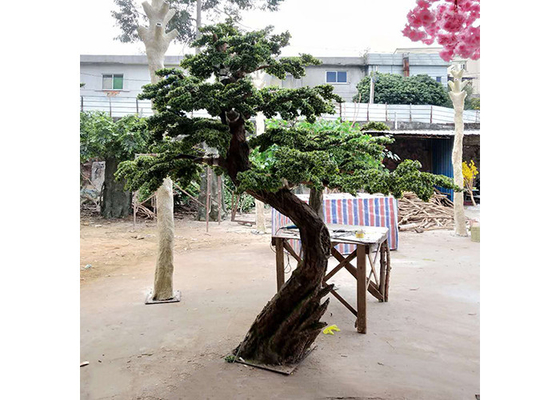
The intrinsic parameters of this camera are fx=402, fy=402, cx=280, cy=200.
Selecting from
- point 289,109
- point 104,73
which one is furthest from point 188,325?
point 104,73

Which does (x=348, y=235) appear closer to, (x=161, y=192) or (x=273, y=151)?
(x=273, y=151)

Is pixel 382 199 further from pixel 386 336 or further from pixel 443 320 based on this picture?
pixel 386 336

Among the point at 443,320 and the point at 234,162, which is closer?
the point at 234,162

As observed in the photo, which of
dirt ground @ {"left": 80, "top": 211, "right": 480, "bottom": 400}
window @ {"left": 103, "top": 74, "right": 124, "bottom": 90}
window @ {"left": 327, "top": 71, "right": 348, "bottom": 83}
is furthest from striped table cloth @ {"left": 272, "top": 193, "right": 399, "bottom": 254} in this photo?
window @ {"left": 103, "top": 74, "right": 124, "bottom": 90}

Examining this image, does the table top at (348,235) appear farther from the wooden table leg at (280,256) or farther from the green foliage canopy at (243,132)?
the green foliage canopy at (243,132)

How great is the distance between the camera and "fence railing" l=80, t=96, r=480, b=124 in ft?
45.9

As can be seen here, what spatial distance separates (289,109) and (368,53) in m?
17.0

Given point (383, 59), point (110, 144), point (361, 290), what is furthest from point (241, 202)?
point (383, 59)

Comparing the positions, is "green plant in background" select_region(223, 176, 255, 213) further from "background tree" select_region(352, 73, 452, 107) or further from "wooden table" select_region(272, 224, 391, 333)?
"wooden table" select_region(272, 224, 391, 333)

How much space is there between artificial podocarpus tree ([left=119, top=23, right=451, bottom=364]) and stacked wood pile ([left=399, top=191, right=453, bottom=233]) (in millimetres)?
7481

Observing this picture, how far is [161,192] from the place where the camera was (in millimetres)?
5020

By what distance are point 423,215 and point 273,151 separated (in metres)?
8.88

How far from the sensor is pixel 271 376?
310 centimetres
